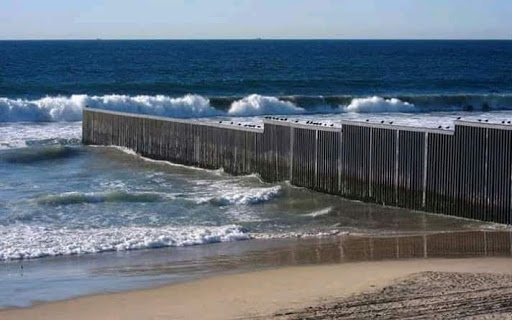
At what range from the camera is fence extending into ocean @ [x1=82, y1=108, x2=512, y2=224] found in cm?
1795

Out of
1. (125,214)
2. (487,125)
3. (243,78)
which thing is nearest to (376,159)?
(487,125)

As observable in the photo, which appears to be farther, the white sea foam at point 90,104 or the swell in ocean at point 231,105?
the swell in ocean at point 231,105

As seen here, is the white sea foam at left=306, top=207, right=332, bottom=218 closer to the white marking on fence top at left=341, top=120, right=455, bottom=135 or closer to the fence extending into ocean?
the fence extending into ocean

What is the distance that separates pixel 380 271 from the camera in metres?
14.1

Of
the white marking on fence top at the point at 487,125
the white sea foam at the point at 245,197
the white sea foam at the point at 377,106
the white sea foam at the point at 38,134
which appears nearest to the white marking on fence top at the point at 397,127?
the white marking on fence top at the point at 487,125

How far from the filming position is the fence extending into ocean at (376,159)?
17953 mm

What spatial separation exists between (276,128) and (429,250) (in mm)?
7348

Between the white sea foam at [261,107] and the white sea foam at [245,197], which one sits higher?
the white sea foam at [261,107]

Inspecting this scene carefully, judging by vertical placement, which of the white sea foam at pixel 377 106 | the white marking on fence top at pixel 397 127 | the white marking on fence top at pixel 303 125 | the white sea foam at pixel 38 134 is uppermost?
the white marking on fence top at pixel 397 127

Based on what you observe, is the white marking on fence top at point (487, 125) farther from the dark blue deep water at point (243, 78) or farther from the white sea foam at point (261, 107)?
the dark blue deep water at point (243, 78)

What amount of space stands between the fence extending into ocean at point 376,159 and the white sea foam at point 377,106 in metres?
24.9

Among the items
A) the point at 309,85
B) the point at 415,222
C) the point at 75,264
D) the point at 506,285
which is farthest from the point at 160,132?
the point at 309,85

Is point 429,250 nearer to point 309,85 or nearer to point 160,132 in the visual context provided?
point 160,132

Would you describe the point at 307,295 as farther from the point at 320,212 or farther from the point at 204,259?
the point at 320,212
